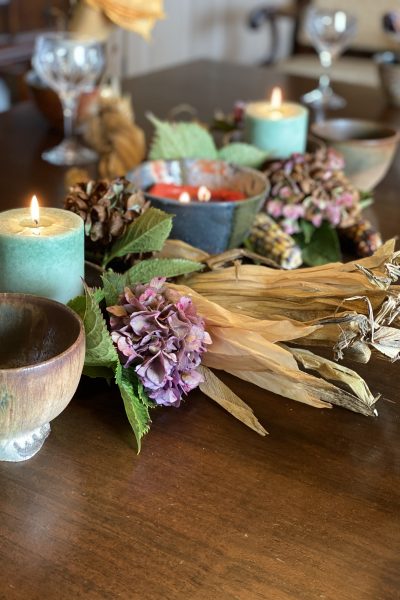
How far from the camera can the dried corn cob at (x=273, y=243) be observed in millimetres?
789

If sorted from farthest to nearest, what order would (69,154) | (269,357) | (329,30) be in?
(329,30)
(69,154)
(269,357)

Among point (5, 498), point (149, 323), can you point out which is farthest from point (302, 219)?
point (5, 498)

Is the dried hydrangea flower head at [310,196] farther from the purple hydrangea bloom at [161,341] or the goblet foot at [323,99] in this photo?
the goblet foot at [323,99]

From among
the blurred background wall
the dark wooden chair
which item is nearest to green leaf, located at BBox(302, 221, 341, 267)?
the dark wooden chair

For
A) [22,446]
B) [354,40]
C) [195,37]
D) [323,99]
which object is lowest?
[195,37]

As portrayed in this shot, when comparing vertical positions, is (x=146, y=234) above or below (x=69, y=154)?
above

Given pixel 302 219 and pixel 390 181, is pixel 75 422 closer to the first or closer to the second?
pixel 302 219

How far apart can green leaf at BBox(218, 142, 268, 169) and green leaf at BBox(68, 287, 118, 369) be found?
397 millimetres

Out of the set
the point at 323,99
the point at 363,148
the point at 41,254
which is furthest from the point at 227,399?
the point at 323,99

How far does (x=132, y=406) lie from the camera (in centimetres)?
52

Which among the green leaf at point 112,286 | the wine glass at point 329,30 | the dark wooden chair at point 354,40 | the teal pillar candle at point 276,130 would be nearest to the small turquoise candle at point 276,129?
the teal pillar candle at point 276,130

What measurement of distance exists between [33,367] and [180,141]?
0.49 metres

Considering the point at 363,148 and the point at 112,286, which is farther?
the point at 363,148

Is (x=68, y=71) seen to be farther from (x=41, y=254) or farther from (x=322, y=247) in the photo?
(x=41, y=254)
